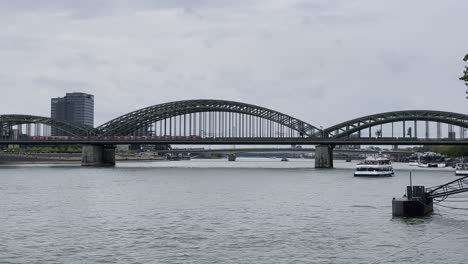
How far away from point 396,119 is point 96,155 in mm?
84284

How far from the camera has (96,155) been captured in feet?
609

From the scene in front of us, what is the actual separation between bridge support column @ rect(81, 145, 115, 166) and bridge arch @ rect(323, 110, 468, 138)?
208 ft

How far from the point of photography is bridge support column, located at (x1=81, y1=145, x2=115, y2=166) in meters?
183

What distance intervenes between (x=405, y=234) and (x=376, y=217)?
8.94m

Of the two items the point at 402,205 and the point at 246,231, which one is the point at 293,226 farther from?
the point at 402,205

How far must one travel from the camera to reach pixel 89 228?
141 feet

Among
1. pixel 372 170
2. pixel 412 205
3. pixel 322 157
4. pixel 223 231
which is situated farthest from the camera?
pixel 322 157

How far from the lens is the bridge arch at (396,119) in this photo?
18112cm

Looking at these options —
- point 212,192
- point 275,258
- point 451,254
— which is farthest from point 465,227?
point 212,192

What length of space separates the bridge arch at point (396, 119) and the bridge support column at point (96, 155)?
208 ft

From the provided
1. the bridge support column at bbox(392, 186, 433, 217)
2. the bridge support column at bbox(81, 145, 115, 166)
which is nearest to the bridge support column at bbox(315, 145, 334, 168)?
the bridge support column at bbox(81, 145, 115, 166)

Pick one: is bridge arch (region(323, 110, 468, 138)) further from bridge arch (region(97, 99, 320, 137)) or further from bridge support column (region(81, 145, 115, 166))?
bridge support column (region(81, 145, 115, 166))

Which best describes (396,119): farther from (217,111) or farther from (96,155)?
(96,155)

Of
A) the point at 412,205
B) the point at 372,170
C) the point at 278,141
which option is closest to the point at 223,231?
the point at 412,205
